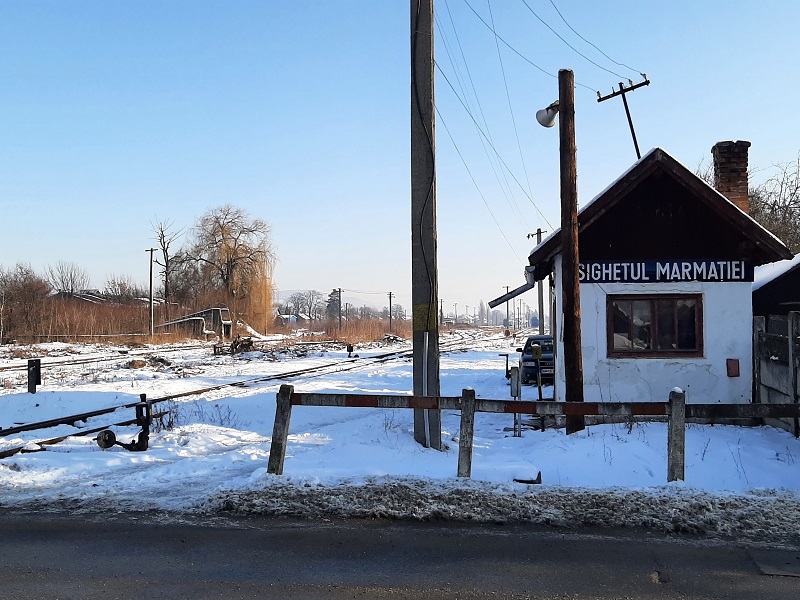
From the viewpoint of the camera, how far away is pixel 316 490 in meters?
6.80

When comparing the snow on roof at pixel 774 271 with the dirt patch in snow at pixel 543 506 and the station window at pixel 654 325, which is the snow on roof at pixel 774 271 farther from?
the dirt patch in snow at pixel 543 506

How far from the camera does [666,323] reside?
43.5 ft

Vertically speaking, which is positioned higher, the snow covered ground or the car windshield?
the car windshield

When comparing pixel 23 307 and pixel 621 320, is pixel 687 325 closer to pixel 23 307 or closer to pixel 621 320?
pixel 621 320

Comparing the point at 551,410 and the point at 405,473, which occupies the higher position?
the point at 551,410

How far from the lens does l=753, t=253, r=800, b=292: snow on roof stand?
13.3m

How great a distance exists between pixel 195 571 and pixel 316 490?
204 cm

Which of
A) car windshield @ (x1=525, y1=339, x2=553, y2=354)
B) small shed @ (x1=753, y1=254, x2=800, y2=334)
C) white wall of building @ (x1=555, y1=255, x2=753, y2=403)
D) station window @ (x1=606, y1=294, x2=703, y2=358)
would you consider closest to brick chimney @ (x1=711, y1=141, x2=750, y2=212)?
small shed @ (x1=753, y1=254, x2=800, y2=334)

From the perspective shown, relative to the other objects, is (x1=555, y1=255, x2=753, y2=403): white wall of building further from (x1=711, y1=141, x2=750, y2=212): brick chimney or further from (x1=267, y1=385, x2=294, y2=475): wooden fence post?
(x1=267, y1=385, x2=294, y2=475): wooden fence post

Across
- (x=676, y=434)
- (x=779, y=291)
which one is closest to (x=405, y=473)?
(x=676, y=434)

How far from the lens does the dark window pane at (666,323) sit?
520 inches

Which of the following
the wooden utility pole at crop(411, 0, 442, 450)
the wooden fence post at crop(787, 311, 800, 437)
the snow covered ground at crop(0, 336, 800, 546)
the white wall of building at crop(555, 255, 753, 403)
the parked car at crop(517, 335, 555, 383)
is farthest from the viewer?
the parked car at crop(517, 335, 555, 383)

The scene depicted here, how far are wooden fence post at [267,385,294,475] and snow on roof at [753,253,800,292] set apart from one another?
410 inches

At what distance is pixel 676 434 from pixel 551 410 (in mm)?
1253
